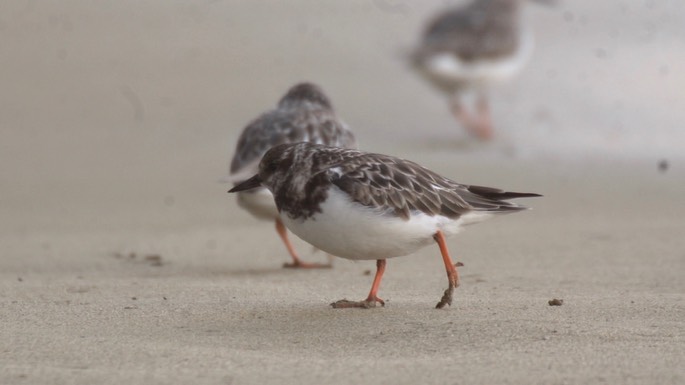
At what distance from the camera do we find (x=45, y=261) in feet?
21.2

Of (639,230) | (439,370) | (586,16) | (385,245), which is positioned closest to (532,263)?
(639,230)

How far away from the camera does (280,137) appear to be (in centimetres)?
646

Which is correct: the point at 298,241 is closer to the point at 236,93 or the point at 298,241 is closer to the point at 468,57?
the point at 236,93

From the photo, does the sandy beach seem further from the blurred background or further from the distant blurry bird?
the distant blurry bird

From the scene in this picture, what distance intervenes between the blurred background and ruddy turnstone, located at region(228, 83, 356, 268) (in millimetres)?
1482

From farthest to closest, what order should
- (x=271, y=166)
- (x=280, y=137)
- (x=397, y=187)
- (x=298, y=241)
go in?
(x=298, y=241)
(x=280, y=137)
(x=271, y=166)
(x=397, y=187)

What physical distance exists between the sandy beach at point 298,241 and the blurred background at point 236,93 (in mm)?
30

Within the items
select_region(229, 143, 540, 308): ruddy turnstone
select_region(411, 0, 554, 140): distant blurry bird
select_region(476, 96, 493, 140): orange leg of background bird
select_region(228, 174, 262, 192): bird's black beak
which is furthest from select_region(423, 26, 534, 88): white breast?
select_region(229, 143, 540, 308): ruddy turnstone

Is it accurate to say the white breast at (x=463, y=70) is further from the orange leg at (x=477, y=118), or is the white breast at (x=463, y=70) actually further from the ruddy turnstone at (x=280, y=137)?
the ruddy turnstone at (x=280, y=137)

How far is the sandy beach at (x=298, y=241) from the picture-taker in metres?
3.98

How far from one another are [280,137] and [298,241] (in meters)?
0.97

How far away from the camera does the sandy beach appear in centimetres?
398

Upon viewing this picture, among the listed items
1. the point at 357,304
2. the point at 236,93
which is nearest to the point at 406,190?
the point at 357,304

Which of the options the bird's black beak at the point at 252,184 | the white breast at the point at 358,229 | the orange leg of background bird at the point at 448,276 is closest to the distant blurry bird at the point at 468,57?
the bird's black beak at the point at 252,184
